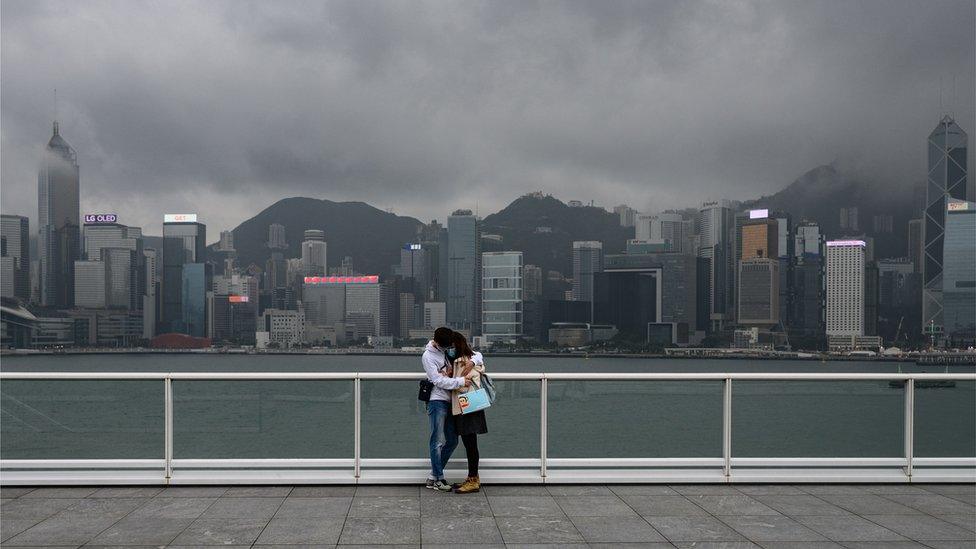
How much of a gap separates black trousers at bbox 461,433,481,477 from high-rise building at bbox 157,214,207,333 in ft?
466

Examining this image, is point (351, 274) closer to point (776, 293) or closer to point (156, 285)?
point (156, 285)

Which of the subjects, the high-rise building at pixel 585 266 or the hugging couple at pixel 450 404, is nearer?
the hugging couple at pixel 450 404

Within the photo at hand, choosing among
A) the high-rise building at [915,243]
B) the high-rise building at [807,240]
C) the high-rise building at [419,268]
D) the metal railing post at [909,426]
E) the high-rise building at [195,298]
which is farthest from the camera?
the high-rise building at [419,268]

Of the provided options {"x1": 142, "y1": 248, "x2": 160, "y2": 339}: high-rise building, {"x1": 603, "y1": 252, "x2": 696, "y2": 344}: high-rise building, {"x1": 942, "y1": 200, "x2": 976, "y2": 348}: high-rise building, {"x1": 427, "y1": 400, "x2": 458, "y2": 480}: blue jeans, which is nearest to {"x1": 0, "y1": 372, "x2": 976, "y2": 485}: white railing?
{"x1": 427, "y1": 400, "x2": 458, "y2": 480}: blue jeans

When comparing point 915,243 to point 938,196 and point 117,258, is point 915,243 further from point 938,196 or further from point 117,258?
point 117,258

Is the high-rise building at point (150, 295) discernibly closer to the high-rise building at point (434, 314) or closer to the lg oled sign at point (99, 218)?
the lg oled sign at point (99, 218)

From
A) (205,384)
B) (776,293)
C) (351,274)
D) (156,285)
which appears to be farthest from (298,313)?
(205,384)

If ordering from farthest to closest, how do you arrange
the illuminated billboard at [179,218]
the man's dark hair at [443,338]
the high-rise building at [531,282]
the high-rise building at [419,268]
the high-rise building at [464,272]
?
the illuminated billboard at [179,218]
the high-rise building at [419,268]
the high-rise building at [464,272]
the high-rise building at [531,282]
the man's dark hair at [443,338]

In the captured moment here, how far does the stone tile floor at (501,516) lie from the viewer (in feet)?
17.7

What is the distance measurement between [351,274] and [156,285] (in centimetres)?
3760

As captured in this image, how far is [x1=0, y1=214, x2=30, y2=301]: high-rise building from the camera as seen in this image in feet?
420

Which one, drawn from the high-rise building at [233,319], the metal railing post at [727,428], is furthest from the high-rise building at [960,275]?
the metal railing post at [727,428]

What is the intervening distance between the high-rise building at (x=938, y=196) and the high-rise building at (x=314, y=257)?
11354cm

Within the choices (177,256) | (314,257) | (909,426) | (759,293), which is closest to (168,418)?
(909,426)
